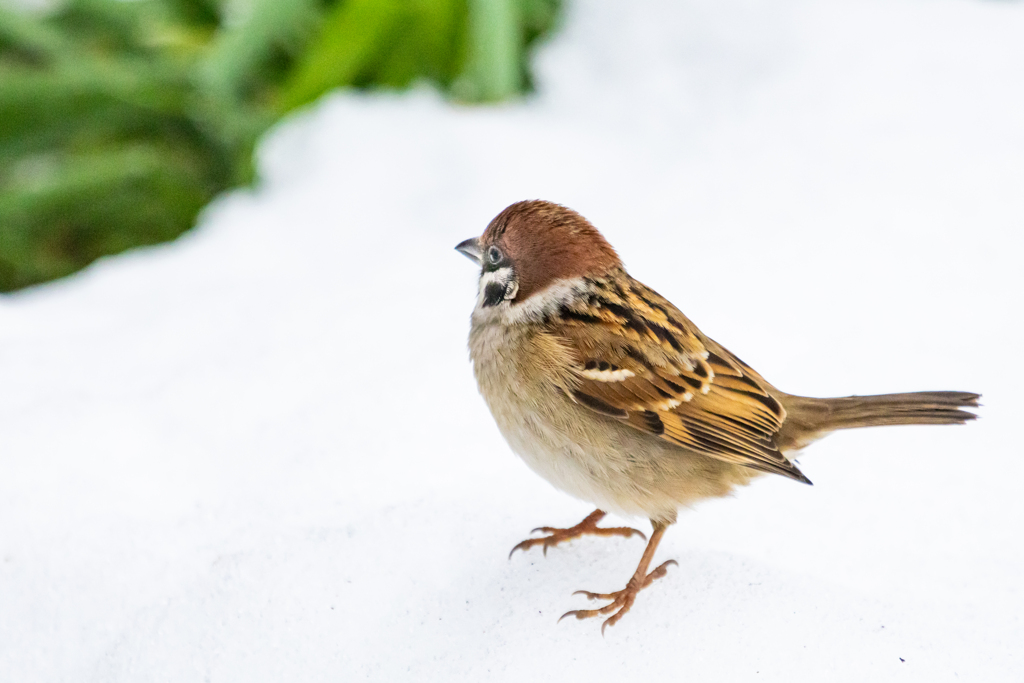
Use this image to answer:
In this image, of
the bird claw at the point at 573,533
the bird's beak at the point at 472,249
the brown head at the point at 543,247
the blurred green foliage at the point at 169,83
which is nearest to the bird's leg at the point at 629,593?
the bird claw at the point at 573,533

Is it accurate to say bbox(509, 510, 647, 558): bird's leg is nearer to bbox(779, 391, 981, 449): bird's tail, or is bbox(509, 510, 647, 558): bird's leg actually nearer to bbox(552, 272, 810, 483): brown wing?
bbox(552, 272, 810, 483): brown wing

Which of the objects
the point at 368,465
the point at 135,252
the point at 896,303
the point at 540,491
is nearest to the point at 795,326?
the point at 896,303

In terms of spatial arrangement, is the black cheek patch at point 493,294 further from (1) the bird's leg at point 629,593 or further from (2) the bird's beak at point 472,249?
(1) the bird's leg at point 629,593

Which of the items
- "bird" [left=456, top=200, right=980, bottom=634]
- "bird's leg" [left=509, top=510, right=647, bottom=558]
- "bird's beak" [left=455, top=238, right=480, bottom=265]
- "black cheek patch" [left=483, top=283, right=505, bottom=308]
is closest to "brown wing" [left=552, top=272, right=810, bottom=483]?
"bird" [left=456, top=200, right=980, bottom=634]

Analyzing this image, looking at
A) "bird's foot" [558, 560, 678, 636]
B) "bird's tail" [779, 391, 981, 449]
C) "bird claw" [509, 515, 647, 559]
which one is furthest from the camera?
"bird claw" [509, 515, 647, 559]

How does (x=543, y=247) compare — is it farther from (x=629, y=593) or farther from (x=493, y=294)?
(x=629, y=593)

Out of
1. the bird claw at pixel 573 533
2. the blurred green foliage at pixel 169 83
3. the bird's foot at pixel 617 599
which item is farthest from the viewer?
the blurred green foliage at pixel 169 83
